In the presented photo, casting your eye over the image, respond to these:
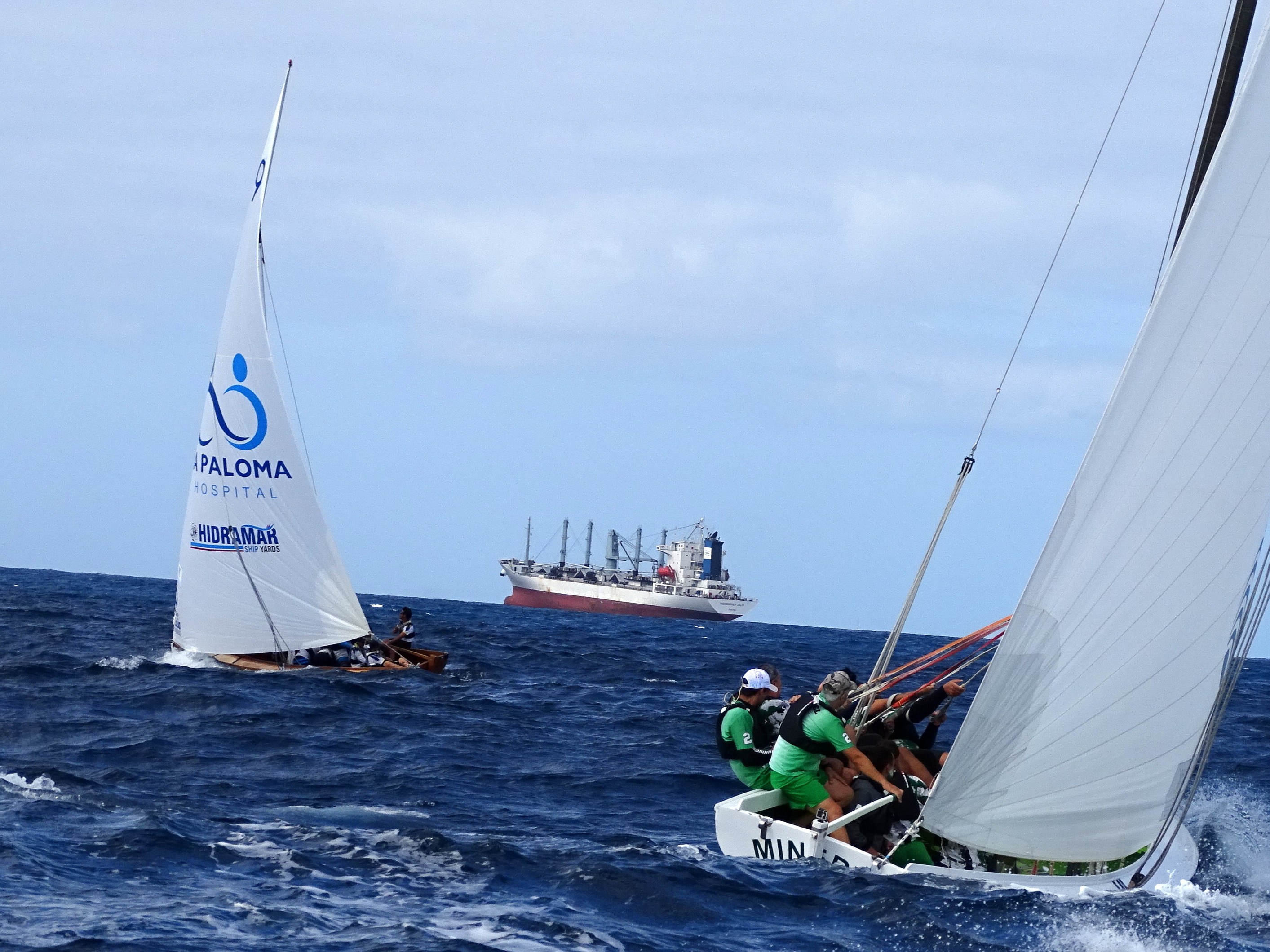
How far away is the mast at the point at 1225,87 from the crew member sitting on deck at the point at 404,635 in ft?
55.0

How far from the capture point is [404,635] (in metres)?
23.3

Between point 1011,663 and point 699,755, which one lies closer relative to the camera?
point 1011,663

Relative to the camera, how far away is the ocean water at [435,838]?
23.8 ft

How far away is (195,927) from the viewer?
693cm

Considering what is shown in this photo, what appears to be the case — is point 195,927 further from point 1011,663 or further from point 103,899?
point 1011,663

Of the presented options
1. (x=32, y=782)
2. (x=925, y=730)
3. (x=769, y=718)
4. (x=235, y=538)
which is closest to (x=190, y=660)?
(x=235, y=538)

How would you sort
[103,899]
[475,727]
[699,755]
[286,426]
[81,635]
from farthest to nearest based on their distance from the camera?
1. [81,635]
2. [286,426]
3. [475,727]
4. [699,755]
5. [103,899]

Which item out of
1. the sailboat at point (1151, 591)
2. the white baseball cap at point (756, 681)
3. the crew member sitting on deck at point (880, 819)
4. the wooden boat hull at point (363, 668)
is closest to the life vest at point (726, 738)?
the white baseball cap at point (756, 681)

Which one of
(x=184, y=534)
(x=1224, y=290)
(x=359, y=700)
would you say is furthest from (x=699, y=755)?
(x=184, y=534)

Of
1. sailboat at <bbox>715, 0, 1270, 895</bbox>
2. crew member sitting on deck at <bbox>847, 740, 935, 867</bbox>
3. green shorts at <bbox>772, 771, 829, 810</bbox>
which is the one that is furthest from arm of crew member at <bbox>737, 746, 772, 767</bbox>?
sailboat at <bbox>715, 0, 1270, 895</bbox>

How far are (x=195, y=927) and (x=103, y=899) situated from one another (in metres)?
0.78

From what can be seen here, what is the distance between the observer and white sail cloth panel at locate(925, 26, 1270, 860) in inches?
275

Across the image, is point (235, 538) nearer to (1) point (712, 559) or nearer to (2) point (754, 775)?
(2) point (754, 775)

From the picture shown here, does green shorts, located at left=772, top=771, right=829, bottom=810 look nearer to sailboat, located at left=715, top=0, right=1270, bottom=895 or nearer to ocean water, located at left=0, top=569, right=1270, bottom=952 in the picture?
ocean water, located at left=0, top=569, right=1270, bottom=952
